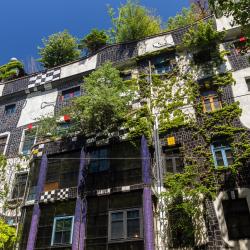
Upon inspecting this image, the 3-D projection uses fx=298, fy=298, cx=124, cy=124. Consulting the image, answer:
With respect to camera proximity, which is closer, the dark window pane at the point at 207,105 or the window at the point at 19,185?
the dark window pane at the point at 207,105

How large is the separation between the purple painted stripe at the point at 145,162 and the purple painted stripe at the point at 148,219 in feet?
1.63

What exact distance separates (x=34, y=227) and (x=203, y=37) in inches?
568

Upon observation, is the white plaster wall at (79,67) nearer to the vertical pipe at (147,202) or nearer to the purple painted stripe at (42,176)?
the purple painted stripe at (42,176)

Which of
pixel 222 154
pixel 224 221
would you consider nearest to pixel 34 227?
pixel 224 221

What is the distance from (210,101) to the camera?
16.8 meters

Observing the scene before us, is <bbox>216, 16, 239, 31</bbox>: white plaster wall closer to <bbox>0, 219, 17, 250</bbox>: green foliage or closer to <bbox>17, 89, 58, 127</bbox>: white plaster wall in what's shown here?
<bbox>17, 89, 58, 127</bbox>: white plaster wall

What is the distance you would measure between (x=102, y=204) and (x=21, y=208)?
5018 mm

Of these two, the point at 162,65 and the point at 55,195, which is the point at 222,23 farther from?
the point at 55,195

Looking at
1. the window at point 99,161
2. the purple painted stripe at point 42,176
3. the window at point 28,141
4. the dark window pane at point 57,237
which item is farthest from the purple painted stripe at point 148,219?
the window at point 28,141

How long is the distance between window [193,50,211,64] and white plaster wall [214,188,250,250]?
8.69 m

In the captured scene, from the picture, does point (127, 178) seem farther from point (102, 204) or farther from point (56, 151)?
point (56, 151)

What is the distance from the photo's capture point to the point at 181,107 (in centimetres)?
1692

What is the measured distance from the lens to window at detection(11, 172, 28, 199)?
58.5ft

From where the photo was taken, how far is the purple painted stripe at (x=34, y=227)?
13953mm
